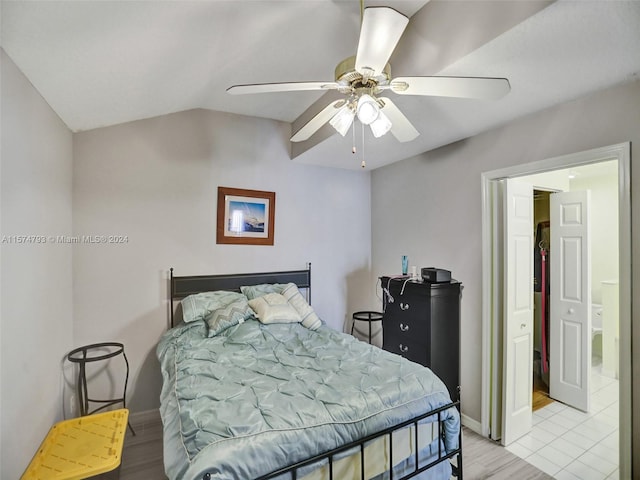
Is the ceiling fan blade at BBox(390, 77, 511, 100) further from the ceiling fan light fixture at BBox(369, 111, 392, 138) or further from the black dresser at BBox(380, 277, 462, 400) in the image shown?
the black dresser at BBox(380, 277, 462, 400)

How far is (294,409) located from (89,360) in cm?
181

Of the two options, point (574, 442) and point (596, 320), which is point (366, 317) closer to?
point (574, 442)

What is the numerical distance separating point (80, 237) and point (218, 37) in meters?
2.04

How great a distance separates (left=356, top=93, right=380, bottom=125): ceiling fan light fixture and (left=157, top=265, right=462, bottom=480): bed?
137 centimetres

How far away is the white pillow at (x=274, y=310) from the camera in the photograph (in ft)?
8.82

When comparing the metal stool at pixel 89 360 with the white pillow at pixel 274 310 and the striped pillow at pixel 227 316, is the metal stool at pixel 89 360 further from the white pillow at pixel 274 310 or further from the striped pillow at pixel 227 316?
the white pillow at pixel 274 310

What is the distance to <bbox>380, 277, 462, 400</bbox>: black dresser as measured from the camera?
255cm

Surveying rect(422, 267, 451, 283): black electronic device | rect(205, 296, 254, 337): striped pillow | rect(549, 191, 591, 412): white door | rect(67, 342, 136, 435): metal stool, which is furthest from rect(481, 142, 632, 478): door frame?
rect(67, 342, 136, 435): metal stool

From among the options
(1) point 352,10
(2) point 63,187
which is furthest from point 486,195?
(2) point 63,187

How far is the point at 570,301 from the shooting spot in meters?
3.15

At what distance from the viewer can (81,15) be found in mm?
1286

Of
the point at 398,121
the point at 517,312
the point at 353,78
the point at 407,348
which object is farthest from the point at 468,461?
the point at 353,78

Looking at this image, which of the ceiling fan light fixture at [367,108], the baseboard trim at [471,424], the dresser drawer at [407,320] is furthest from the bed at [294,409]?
the ceiling fan light fixture at [367,108]

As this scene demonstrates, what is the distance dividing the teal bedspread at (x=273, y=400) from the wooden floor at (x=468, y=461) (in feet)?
2.54
